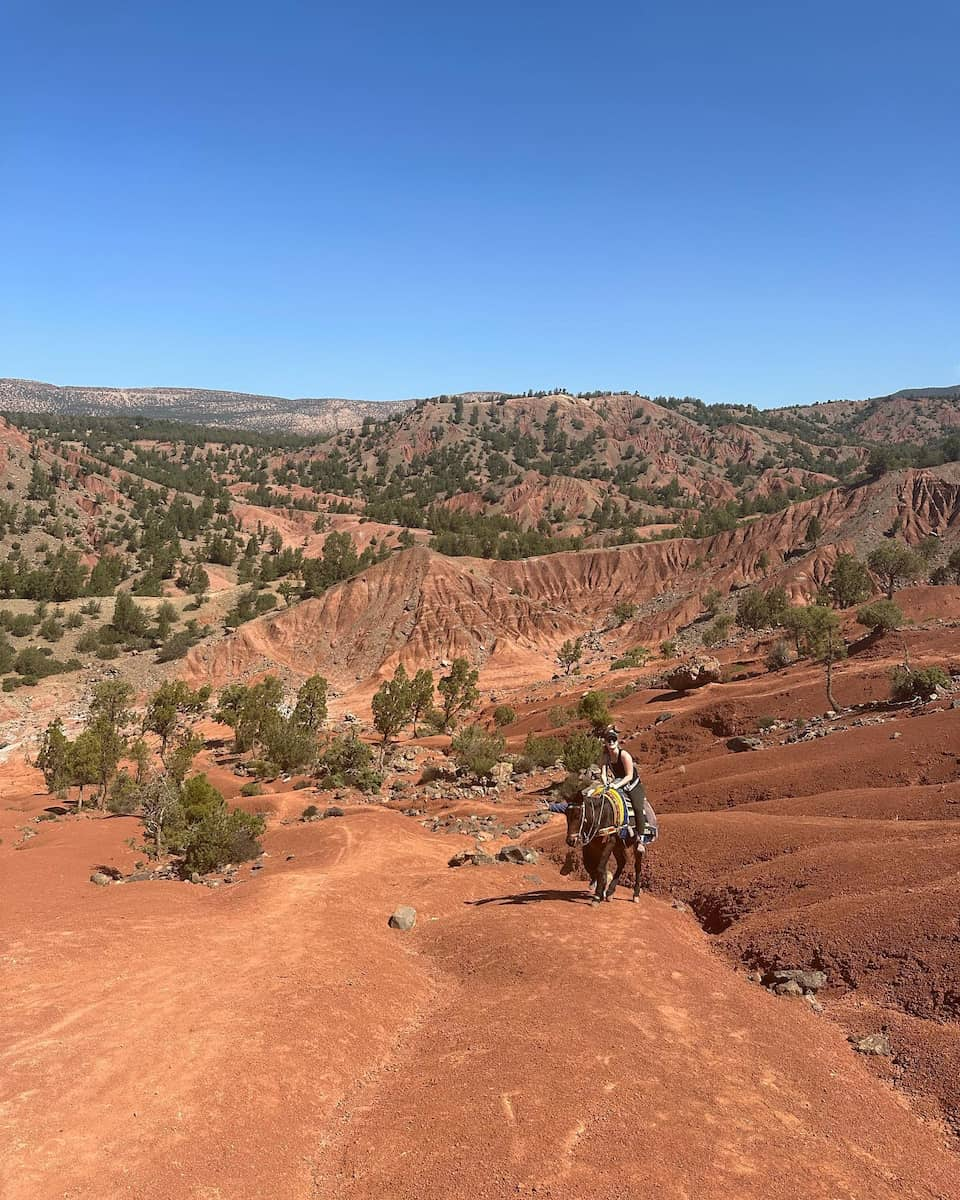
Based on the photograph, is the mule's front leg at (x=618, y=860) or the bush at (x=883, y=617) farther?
the bush at (x=883, y=617)

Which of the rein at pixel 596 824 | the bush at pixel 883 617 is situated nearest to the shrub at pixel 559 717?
the bush at pixel 883 617

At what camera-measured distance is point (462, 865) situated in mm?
18016

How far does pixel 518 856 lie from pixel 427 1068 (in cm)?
1062

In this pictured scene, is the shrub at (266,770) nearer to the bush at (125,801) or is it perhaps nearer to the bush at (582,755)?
the bush at (125,801)

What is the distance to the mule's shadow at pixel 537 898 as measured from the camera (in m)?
13.4

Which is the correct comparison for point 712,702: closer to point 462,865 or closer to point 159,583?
point 462,865

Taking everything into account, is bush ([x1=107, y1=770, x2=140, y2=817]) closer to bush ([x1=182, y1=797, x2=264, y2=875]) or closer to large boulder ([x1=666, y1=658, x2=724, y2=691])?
bush ([x1=182, y1=797, x2=264, y2=875])

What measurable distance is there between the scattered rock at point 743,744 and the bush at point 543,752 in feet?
32.2

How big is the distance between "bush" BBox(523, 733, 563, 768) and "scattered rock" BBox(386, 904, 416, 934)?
2229 centimetres

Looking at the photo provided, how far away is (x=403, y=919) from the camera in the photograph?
1333cm

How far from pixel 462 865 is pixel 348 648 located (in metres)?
62.9

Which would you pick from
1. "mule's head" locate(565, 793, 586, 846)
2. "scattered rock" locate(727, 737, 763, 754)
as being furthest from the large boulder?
"mule's head" locate(565, 793, 586, 846)

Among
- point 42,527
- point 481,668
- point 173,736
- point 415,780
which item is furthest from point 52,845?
point 42,527

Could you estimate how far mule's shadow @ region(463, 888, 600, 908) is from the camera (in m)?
13.4
